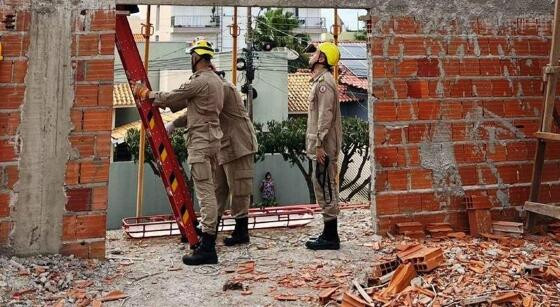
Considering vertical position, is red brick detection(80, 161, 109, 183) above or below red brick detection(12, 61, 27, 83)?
below

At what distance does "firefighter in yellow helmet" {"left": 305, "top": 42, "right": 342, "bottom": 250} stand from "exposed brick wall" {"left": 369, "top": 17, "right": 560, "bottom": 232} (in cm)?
50

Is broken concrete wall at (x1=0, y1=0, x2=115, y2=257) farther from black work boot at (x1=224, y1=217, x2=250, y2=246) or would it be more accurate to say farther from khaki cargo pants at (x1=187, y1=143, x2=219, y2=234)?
black work boot at (x1=224, y1=217, x2=250, y2=246)

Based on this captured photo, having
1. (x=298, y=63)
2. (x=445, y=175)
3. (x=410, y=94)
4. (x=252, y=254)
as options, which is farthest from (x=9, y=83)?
(x=298, y=63)

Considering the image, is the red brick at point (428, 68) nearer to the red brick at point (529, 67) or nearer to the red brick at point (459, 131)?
the red brick at point (459, 131)

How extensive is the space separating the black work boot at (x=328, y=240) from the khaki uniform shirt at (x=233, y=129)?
109 cm

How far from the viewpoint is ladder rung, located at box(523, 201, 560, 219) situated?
15.6 feet

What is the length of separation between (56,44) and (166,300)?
7.90ft

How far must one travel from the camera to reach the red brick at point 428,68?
530cm

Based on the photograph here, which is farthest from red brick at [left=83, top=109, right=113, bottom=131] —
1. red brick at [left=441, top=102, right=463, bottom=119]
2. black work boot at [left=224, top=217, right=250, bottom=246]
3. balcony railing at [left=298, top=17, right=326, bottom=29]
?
balcony railing at [left=298, top=17, right=326, bottom=29]

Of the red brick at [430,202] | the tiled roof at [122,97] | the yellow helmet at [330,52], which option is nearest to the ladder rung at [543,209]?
the red brick at [430,202]

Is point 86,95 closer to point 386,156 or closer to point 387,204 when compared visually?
point 386,156

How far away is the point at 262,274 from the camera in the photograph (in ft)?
14.2

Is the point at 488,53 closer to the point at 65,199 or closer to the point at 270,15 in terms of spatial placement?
the point at 65,199

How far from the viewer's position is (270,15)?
29.3 m
